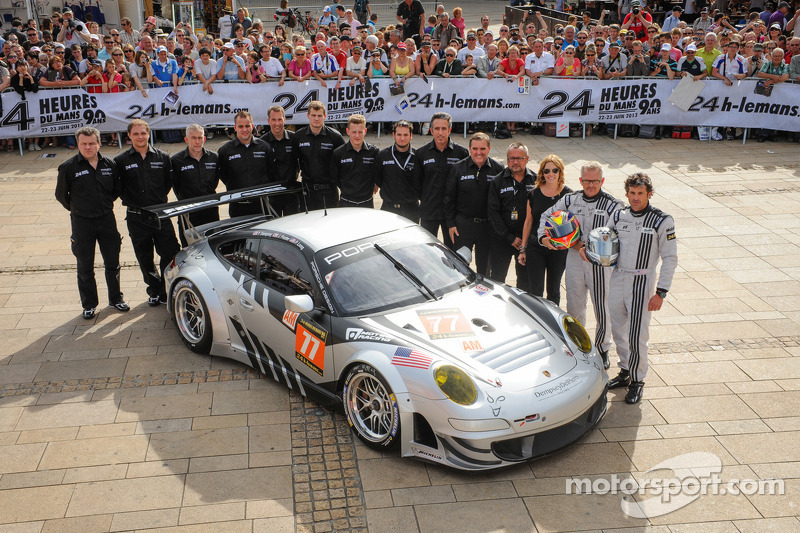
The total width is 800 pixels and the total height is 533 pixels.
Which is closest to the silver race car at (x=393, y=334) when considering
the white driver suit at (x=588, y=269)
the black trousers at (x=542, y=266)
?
the white driver suit at (x=588, y=269)

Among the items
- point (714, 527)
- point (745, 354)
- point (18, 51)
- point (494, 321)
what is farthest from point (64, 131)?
point (714, 527)

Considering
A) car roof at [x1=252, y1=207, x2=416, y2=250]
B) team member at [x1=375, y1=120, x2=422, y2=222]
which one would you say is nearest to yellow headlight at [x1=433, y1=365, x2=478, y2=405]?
car roof at [x1=252, y1=207, x2=416, y2=250]

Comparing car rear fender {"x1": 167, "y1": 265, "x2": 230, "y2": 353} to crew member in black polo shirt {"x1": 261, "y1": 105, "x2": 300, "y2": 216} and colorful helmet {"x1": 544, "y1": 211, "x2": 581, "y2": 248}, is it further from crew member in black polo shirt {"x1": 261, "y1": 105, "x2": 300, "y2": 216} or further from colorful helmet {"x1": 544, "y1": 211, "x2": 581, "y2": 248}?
colorful helmet {"x1": 544, "y1": 211, "x2": 581, "y2": 248}

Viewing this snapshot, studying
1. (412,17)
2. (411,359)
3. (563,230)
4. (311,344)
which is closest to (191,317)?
(311,344)

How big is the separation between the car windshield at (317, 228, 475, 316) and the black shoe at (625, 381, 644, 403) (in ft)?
5.38

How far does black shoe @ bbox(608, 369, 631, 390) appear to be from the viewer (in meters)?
A: 6.61

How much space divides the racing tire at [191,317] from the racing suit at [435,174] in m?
2.71

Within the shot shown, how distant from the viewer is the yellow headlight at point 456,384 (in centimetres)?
521

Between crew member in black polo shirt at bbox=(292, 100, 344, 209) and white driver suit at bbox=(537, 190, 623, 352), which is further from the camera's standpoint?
crew member in black polo shirt at bbox=(292, 100, 344, 209)

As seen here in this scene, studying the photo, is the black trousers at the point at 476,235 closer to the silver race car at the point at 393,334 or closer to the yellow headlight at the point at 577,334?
the silver race car at the point at 393,334

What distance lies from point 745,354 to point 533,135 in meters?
9.57

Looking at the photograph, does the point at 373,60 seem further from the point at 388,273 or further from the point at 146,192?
the point at 388,273

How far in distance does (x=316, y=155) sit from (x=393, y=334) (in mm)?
4127

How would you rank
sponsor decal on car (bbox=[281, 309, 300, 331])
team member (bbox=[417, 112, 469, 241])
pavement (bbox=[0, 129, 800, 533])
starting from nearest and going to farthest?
pavement (bbox=[0, 129, 800, 533]) → sponsor decal on car (bbox=[281, 309, 300, 331]) → team member (bbox=[417, 112, 469, 241])
